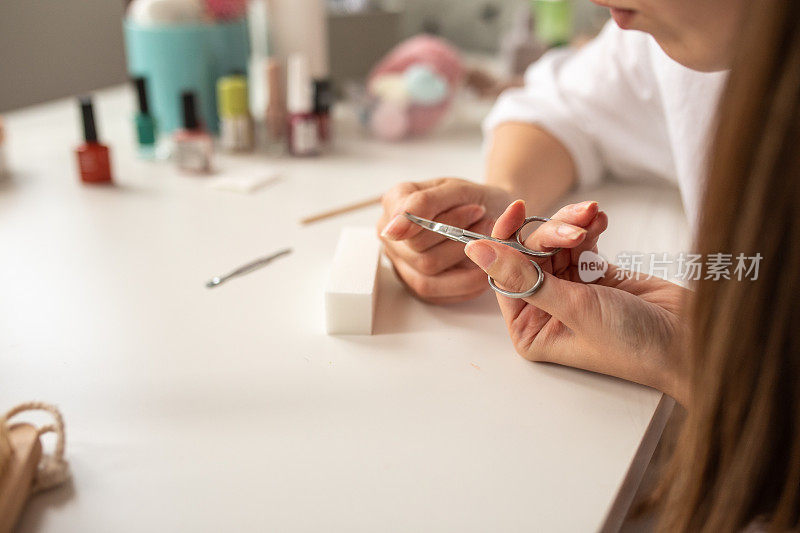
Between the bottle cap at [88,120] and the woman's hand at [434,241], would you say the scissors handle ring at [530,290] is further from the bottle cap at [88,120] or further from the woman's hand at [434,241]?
the bottle cap at [88,120]

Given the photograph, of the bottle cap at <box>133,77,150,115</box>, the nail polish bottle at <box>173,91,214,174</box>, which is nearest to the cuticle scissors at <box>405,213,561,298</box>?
the nail polish bottle at <box>173,91,214,174</box>

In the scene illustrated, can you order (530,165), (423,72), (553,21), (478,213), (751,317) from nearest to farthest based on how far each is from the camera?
(751,317), (478,213), (530,165), (423,72), (553,21)

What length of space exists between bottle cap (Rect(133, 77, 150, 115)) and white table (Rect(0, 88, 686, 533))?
227 mm

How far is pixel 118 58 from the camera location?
1502 millimetres

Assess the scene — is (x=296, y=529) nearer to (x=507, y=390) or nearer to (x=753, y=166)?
(x=507, y=390)

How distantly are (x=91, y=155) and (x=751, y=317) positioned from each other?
2.41ft

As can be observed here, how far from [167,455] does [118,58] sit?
1321 millimetres

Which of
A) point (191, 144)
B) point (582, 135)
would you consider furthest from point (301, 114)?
point (582, 135)

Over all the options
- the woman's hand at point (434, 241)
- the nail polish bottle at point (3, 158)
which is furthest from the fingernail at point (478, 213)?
the nail polish bottle at point (3, 158)

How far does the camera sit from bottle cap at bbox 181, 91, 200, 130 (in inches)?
33.5

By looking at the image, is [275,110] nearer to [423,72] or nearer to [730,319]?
[423,72]

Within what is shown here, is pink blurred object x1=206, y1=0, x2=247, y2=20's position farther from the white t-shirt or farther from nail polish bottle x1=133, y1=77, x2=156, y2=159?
the white t-shirt

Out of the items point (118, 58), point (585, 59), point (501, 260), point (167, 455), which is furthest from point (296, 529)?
point (118, 58)

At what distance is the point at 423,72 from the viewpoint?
3.15 feet
